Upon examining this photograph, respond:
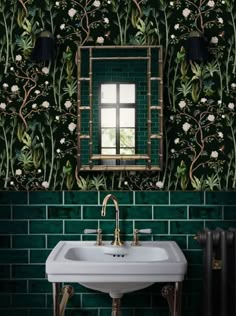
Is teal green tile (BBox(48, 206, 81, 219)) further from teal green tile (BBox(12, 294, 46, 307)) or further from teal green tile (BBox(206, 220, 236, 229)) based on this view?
teal green tile (BBox(206, 220, 236, 229))

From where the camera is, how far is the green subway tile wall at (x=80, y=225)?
2.83 meters

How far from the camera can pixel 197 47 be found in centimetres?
271

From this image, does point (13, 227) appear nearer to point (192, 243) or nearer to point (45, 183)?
point (45, 183)

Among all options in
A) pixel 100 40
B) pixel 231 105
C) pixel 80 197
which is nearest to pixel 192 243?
pixel 80 197

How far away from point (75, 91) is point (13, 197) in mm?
724

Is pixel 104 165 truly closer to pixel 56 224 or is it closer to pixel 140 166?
pixel 140 166

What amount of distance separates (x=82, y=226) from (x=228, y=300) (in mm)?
916

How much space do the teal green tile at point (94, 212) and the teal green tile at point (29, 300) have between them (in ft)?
1.78

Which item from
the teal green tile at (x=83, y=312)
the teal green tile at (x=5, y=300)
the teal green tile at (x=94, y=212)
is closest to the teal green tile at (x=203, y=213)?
the teal green tile at (x=94, y=212)

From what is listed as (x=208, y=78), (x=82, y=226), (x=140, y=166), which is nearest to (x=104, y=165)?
(x=140, y=166)

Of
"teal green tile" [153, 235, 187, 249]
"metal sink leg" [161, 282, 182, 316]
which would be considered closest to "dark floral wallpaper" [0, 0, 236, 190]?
"teal green tile" [153, 235, 187, 249]

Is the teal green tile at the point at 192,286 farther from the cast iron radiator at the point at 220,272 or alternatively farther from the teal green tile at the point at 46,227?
the teal green tile at the point at 46,227

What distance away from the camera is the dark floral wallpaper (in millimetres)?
2820

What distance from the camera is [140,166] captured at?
281 cm
